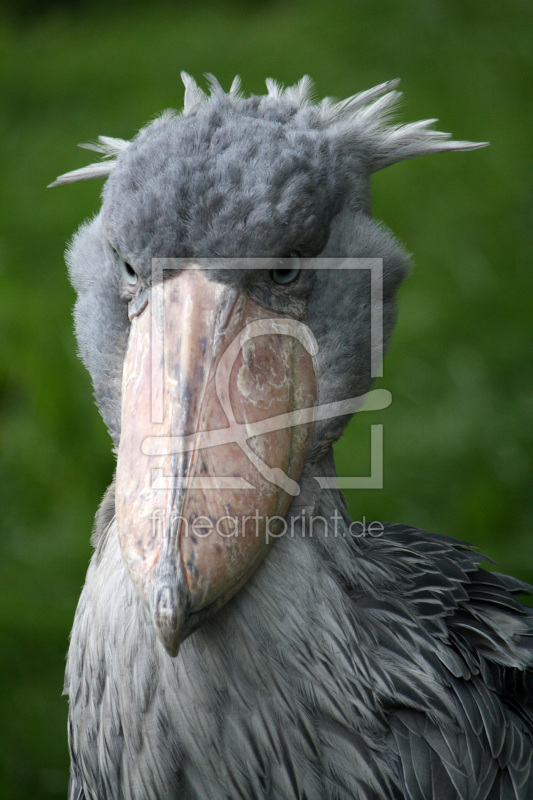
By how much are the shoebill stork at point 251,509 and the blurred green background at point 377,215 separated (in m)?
1.59

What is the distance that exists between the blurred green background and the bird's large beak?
1918mm

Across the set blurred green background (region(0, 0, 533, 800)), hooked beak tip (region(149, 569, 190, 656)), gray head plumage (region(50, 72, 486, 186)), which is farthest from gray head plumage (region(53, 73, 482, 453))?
blurred green background (region(0, 0, 533, 800))

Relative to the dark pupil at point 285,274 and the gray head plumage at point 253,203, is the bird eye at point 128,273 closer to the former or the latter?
the gray head plumage at point 253,203

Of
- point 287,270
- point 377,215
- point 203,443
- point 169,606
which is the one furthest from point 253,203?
point 377,215

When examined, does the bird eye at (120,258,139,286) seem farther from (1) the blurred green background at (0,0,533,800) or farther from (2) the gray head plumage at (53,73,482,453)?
(1) the blurred green background at (0,0,533,800)

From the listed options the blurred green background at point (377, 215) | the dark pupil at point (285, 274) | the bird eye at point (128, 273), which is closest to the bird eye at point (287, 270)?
the dark pupil at point (285, 274)

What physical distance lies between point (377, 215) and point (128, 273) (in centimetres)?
371

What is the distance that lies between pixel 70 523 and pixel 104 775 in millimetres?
2163

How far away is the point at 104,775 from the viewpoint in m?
1.80

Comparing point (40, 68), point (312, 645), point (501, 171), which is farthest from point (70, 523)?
point (40, 68)

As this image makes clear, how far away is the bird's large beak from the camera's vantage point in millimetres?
1400

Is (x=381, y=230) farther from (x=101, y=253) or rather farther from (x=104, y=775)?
(x=104, y=775)

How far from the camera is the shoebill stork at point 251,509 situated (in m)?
1.50

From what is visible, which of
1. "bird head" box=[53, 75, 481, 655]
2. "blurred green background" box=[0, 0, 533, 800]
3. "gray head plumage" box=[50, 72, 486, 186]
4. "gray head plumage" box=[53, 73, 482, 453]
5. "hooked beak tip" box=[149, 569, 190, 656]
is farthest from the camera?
"blurred green background" box=[0, 0, 533, 800]
